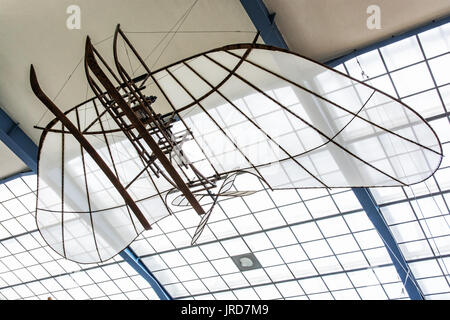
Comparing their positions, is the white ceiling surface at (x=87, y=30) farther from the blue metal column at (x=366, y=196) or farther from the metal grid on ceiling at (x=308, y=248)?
the metal grid on ceiling at (x=308, y=248)

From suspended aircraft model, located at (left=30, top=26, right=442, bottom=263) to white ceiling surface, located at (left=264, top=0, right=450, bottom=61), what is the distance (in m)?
2.76

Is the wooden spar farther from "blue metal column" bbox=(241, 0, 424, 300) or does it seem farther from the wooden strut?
"blue metal column" bbox=(241, 0, 424, 300)

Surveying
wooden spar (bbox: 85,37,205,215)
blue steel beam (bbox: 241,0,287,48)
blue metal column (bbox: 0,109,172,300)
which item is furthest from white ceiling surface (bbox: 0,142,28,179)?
blue steel beam (bbox: 241,0,287,48)

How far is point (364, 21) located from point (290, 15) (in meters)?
2.20

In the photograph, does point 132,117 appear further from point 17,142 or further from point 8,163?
point 8,163

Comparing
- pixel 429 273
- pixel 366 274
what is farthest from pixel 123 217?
pixel 429 273

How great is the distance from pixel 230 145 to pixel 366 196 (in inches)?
298

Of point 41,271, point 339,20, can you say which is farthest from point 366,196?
point 41,271

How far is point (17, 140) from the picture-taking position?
17672 millimetres

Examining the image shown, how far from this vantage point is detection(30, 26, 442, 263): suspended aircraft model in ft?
34.3

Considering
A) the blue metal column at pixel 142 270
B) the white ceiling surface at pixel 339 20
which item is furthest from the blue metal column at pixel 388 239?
the blue metal column at pixel 142 270
